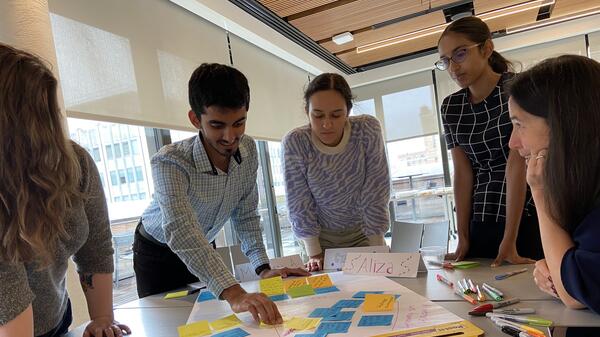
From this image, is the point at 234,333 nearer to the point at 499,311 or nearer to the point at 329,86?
the point at 499,311

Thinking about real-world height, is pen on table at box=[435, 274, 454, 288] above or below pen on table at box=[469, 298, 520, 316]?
below

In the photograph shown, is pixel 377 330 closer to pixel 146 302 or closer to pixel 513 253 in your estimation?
pixel 513 253

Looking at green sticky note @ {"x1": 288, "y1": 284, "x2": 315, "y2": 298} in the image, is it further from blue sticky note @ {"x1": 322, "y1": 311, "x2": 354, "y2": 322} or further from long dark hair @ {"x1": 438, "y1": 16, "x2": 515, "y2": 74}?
long dark hair @ {"x1": 438, "y1": 16, "x2": 515, "y2": 74}

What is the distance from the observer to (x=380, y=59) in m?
5.56

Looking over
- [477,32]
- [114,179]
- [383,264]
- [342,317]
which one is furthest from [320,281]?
[114,179]

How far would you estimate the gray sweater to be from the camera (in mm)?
936

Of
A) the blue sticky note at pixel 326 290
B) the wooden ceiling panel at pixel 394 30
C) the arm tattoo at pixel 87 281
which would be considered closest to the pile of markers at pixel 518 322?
the blue sticky note at pixel 326 290

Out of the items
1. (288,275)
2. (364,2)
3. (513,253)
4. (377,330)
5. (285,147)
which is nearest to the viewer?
(377,330)

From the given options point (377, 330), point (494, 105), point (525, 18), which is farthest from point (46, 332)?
point (525, 18)

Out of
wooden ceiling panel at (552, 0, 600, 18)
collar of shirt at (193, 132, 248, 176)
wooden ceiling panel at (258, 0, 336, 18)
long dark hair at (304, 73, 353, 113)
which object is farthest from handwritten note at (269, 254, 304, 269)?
wooden ceiling panel at (552, 0, 600, 18)

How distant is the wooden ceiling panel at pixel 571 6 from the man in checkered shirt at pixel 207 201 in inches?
163

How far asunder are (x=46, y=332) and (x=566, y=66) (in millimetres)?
1305

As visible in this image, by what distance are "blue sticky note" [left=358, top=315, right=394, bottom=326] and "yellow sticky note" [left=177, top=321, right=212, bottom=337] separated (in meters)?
0.33

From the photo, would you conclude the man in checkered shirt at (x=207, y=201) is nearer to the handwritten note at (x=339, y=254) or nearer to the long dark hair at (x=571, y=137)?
the handwritten note at (x=339, y=254)
